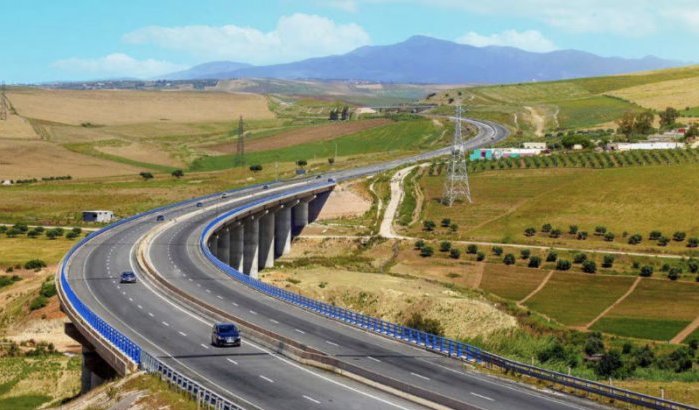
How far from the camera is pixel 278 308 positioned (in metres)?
67.6

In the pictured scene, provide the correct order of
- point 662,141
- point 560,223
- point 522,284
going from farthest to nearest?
point 662,141, point 560,223, point 522,284

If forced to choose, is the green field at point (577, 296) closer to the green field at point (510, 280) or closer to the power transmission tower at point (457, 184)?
the green field at point (510, 280)

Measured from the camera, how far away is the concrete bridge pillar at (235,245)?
112 metres

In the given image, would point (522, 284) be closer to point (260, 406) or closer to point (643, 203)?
point (643, 203)

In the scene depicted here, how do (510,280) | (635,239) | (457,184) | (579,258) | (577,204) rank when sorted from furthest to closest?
(457,184) < (577,204) < (635,239) < (579,258) < (510,280)

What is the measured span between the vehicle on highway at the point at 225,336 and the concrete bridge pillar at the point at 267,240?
65.7 m

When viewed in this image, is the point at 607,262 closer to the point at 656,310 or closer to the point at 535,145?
the point at 656,310

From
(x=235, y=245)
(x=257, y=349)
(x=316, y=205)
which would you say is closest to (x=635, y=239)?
(x=235, y=245)

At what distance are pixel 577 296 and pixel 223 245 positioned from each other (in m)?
39.8

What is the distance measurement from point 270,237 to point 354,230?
52.0ft

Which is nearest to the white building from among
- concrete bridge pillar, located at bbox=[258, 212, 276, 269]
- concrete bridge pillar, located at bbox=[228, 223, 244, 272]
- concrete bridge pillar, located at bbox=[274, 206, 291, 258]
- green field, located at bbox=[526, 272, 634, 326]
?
concrete bridge pillar, located at bbox=[274, 206, 291, 258]

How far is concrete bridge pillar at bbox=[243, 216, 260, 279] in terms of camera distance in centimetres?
11388

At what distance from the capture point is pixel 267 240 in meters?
122

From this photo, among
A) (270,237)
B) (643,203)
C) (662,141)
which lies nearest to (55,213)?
(270,237)
